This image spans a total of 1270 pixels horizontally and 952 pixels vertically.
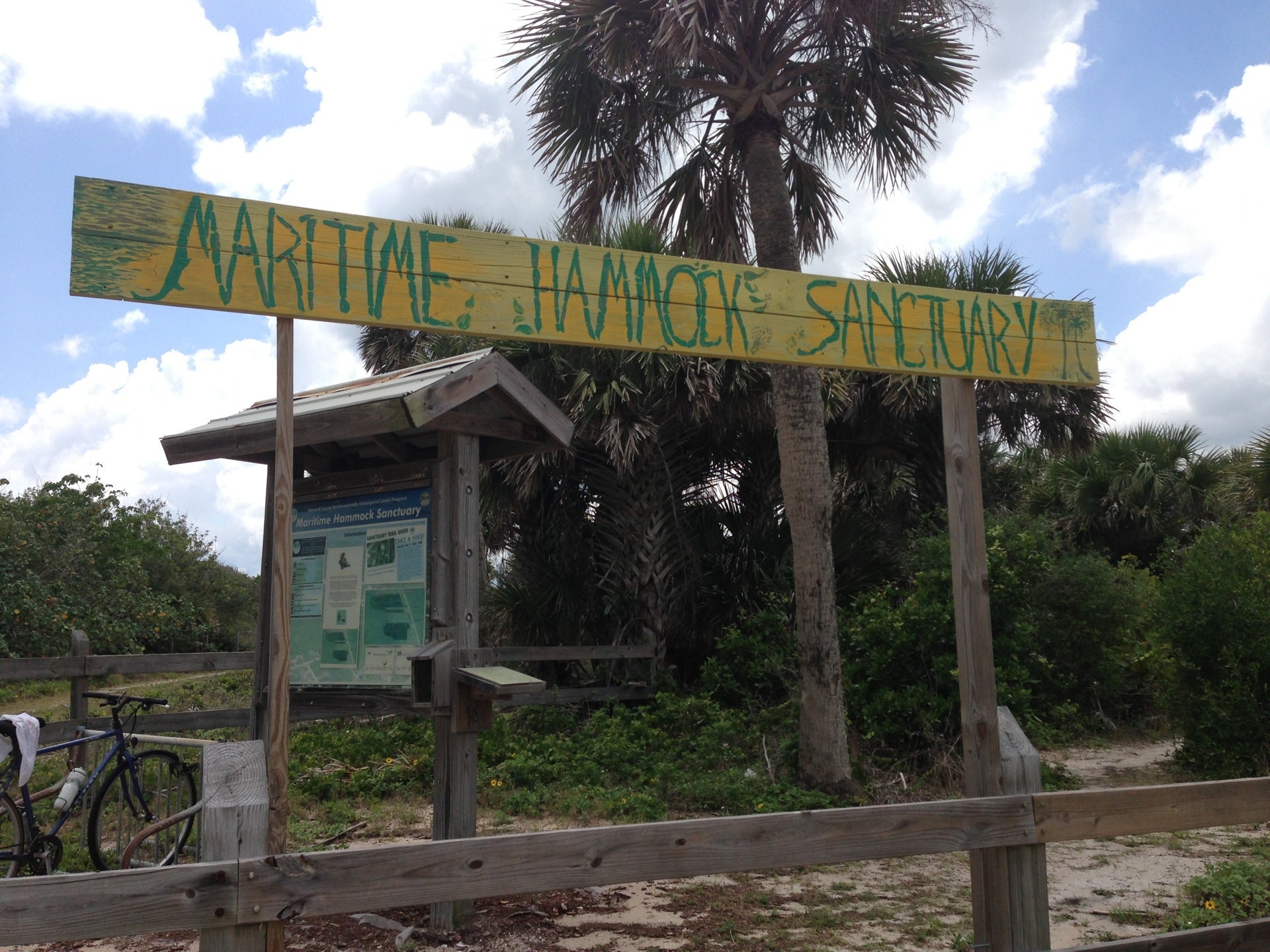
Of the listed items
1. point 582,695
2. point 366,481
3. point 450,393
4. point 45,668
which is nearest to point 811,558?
point 582,695

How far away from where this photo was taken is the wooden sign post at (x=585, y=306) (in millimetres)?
2939

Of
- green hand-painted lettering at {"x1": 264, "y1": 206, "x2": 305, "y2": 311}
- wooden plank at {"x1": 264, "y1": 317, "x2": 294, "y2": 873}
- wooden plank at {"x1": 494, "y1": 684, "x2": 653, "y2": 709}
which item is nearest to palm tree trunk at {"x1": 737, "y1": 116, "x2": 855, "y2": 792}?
wooden plank at {"x1": 494, "y1": 684, "x2": 653, "y2": 709}

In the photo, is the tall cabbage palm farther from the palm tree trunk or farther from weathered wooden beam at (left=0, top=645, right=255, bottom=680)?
weathered wooden beam at (left=0, top=645, right=255, bottom=680)

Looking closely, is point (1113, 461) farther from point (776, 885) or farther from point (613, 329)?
point (613, 329)

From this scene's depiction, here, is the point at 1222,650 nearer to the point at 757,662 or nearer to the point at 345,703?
the point at 757,662

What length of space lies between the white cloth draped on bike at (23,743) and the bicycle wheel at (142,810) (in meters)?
0.53

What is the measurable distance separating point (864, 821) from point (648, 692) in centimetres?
759

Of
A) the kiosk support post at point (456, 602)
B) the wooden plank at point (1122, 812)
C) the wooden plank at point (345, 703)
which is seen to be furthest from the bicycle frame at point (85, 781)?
the wooden plank at point (1122, 812)

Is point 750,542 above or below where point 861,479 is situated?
below

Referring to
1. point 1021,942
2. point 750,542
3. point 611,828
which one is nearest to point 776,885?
point 1021,942

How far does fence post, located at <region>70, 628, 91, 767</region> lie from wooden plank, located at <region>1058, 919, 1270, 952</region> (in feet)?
23.7

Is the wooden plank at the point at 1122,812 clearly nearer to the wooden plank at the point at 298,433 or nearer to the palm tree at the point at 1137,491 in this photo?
the wooden plank at the point at 298,433

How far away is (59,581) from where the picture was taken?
16438 mm

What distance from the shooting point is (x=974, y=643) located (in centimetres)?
361
